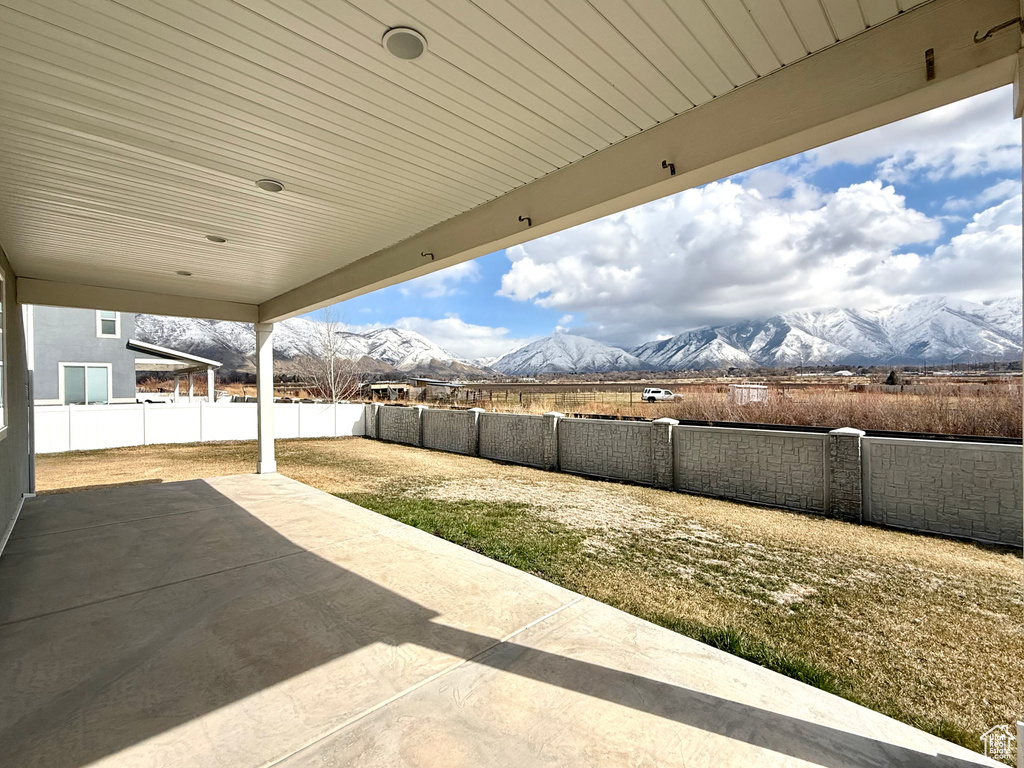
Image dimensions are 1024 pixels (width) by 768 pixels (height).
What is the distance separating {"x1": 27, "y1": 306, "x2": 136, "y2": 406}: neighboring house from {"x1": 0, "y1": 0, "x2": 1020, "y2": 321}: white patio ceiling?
1446 centimetres

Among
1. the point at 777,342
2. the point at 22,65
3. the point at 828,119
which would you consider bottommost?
the point at 828,119

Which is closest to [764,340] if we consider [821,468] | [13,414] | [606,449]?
[606,449]

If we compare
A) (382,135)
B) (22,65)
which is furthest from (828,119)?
(22,65)

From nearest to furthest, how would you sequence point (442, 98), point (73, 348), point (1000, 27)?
point (1000, 27)
point (442, 98)
point (73, 348)

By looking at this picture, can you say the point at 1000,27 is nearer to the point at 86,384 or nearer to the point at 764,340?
the point at 86,384

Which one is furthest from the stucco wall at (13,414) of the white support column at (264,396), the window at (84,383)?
the window at (84,383)

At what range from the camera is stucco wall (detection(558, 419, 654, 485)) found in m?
8.18

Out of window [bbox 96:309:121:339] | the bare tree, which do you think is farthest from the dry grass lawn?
the bare tree

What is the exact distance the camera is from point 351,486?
314 inches

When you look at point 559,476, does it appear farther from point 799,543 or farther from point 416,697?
point 416,697

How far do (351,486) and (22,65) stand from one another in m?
6.62

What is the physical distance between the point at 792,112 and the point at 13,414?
8.05m

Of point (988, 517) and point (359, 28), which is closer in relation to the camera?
point (359, 28)

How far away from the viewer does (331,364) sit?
81.1 feet
